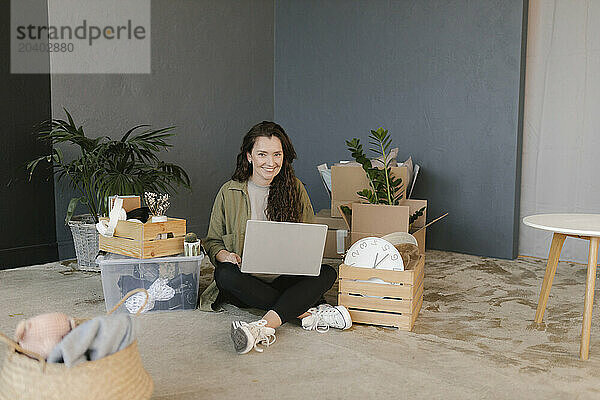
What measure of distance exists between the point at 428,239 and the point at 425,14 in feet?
4.97

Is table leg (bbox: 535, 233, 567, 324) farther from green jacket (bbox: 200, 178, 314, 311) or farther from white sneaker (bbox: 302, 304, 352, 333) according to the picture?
green jacket (bbox: 200, 178, 314, 311)

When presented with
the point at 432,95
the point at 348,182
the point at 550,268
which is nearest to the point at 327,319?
the point at 550,268

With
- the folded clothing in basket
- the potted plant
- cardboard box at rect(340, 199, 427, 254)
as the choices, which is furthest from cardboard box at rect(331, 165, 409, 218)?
the folded clothing in basket

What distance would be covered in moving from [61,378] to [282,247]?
1.07 meters

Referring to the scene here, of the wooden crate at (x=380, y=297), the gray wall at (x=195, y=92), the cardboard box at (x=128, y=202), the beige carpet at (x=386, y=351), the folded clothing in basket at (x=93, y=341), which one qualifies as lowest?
the beige carpet at (x=386, y=351)

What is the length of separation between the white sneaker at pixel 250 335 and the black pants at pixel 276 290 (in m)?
0.11

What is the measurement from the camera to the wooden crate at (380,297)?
7.75 ft

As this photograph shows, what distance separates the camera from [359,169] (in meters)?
3.69

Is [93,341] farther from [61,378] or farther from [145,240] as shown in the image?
[145,240]

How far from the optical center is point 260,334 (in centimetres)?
217

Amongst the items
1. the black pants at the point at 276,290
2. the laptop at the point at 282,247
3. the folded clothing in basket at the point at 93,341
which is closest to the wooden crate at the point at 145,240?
the black pants at the point at 276,290

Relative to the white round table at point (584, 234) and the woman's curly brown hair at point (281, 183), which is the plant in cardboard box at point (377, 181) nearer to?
the woman's curly brown hair at point (281, 183)

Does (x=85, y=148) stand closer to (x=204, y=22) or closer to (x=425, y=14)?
(x=204, y=22)

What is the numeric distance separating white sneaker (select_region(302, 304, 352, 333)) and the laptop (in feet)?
0.67
